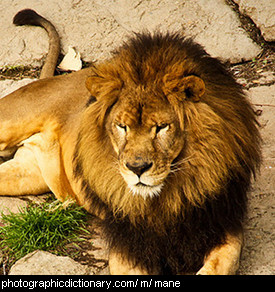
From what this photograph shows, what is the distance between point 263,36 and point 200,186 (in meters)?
3.07

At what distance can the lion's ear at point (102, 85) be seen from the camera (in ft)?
10.4

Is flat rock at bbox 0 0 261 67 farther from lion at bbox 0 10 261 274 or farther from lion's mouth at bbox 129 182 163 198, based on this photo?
lion's mouth at bbox 129 182 163 198

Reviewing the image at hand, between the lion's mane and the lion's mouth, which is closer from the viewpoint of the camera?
the lion's mouth

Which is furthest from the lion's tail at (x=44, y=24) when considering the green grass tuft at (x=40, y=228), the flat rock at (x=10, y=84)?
the green grass tuft at (x=40, y=228)

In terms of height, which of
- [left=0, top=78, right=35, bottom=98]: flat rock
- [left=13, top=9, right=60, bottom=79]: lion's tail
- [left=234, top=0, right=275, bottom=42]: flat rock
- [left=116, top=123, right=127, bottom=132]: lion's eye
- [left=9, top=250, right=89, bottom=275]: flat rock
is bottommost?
[left=9, top=250, right=89, bottom=275]: flat rock

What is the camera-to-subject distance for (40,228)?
13.4ft

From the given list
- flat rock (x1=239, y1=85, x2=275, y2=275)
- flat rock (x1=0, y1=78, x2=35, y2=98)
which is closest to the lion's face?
flat rock (x1=239, y1=85, x2=275, y2=275)

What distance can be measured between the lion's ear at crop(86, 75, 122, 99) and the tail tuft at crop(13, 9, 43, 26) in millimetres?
2618

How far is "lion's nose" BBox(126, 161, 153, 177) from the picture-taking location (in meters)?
2.85

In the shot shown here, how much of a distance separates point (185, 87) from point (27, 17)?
3049 millimetres

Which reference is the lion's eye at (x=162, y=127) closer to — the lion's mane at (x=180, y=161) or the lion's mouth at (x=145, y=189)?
the lion's mane at (x=180, y=161)

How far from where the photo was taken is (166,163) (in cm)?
297

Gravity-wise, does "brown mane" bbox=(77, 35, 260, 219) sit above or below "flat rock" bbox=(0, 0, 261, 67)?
above
